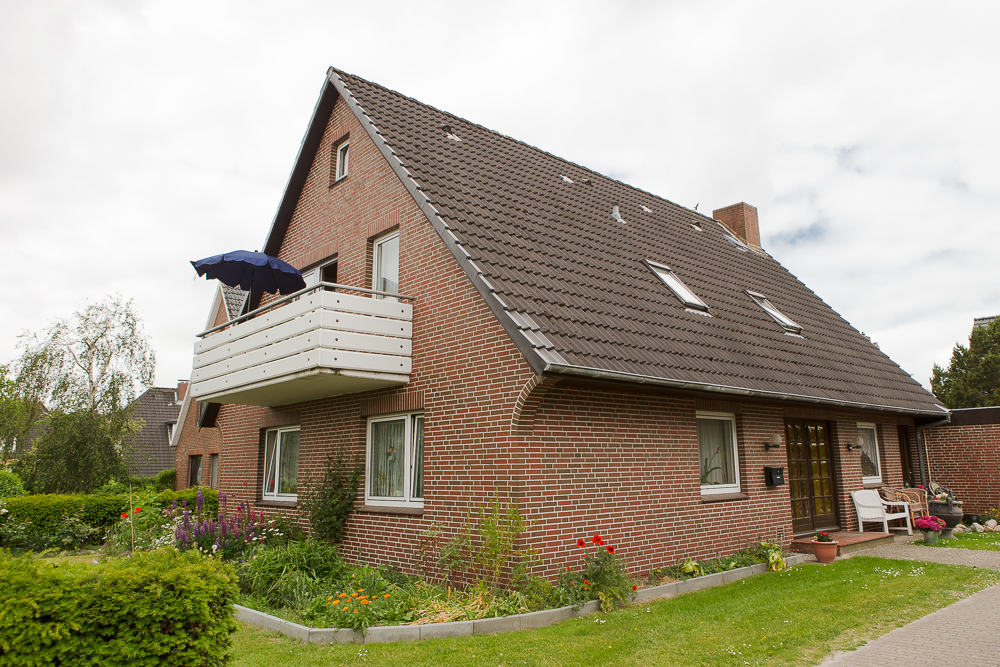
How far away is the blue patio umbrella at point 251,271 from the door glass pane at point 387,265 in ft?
4.84

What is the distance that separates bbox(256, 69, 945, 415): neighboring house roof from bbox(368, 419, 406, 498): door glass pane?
2.83 m

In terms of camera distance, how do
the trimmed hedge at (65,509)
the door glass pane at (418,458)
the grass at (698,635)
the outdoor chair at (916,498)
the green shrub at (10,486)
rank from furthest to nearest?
the green shrub at (10,486)
the trimmed hedge at (65,509)
the outdoor chair at (916,498)
the door glass pane at (418,458)
the grass at (698,635)

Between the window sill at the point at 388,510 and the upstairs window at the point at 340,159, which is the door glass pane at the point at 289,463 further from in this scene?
the upstairs window at the point at 340,159

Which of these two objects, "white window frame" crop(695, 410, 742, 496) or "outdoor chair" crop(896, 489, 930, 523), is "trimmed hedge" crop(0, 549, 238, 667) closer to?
"white window frame" crop(695, 410, 742, 496)

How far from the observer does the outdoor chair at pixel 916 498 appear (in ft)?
44.2

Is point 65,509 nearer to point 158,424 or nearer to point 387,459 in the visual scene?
point 387,459

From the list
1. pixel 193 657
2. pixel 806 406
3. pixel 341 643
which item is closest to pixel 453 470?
pixel 341 643

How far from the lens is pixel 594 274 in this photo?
9.99 meters

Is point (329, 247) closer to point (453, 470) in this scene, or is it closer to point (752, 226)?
point (453, 470)

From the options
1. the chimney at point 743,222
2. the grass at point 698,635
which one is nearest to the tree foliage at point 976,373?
the chimney at point 743,222

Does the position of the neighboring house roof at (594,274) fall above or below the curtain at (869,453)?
above

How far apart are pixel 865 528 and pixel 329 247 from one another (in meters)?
11.7

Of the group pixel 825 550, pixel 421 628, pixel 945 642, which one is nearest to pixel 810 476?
pixel 825 550

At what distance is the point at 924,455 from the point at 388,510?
13.7 metres
